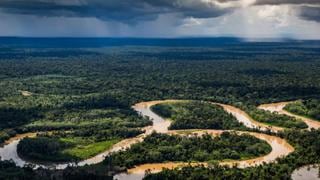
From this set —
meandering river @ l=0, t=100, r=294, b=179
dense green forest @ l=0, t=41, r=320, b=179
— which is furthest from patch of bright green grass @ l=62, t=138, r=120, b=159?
meandering river @ l=0, t=100, r=294, b=179

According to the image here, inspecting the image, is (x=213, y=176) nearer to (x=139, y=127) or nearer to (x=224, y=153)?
(x=224, y=153)

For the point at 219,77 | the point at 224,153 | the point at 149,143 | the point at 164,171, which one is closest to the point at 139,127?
the point at 149,143

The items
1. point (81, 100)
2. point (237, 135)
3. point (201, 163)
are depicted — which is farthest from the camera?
point (81, 100)

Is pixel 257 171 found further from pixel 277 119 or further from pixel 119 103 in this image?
pixel 119 103

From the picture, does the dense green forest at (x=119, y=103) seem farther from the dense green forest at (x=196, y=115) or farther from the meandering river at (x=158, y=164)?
the meandering river at (x=158, y=164)

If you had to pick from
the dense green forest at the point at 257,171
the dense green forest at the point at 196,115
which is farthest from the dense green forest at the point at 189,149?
the dense green forest at the point at 196,115

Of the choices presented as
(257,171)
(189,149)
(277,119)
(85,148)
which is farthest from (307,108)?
(85,148)
